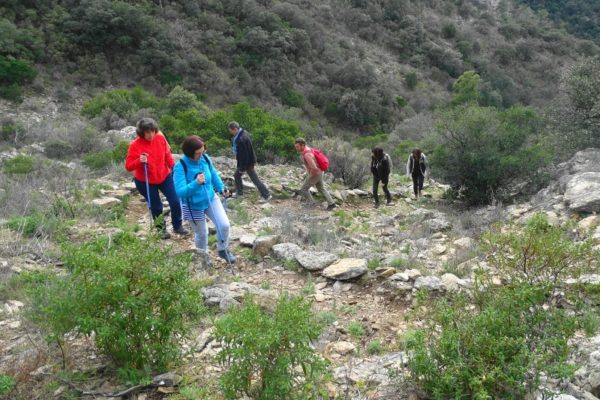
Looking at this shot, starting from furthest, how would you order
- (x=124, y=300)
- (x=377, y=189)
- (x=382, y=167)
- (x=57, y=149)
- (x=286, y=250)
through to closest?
(x=57, y=149) → (x=377, y=189) → (x=382, y=167) → (x=286, y=250) → (x=124, y=300)

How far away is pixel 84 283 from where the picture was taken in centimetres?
263

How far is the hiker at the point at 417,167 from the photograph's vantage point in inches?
406

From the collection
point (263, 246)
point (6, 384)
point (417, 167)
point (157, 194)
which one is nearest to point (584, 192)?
point (417, 167)

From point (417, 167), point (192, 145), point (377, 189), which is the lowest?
point (377, 189)

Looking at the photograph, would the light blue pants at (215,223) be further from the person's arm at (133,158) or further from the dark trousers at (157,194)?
the person's arm at (133,158)

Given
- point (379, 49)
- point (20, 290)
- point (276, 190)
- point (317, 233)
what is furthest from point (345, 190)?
point (379, 49)

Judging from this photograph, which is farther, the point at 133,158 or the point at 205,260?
the point at 133,158

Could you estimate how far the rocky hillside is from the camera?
2.88 m

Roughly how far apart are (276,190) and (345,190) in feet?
6.01

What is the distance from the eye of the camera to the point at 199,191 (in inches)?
185

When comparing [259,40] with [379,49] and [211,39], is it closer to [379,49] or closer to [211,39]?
[211,39]

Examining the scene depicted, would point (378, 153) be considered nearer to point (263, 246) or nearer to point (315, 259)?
point (263, 246)

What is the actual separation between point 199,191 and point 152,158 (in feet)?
3.31

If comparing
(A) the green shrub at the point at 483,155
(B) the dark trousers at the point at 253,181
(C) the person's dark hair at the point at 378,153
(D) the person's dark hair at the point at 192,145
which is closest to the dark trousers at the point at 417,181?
(A) the green shrub at the point at 483,155
